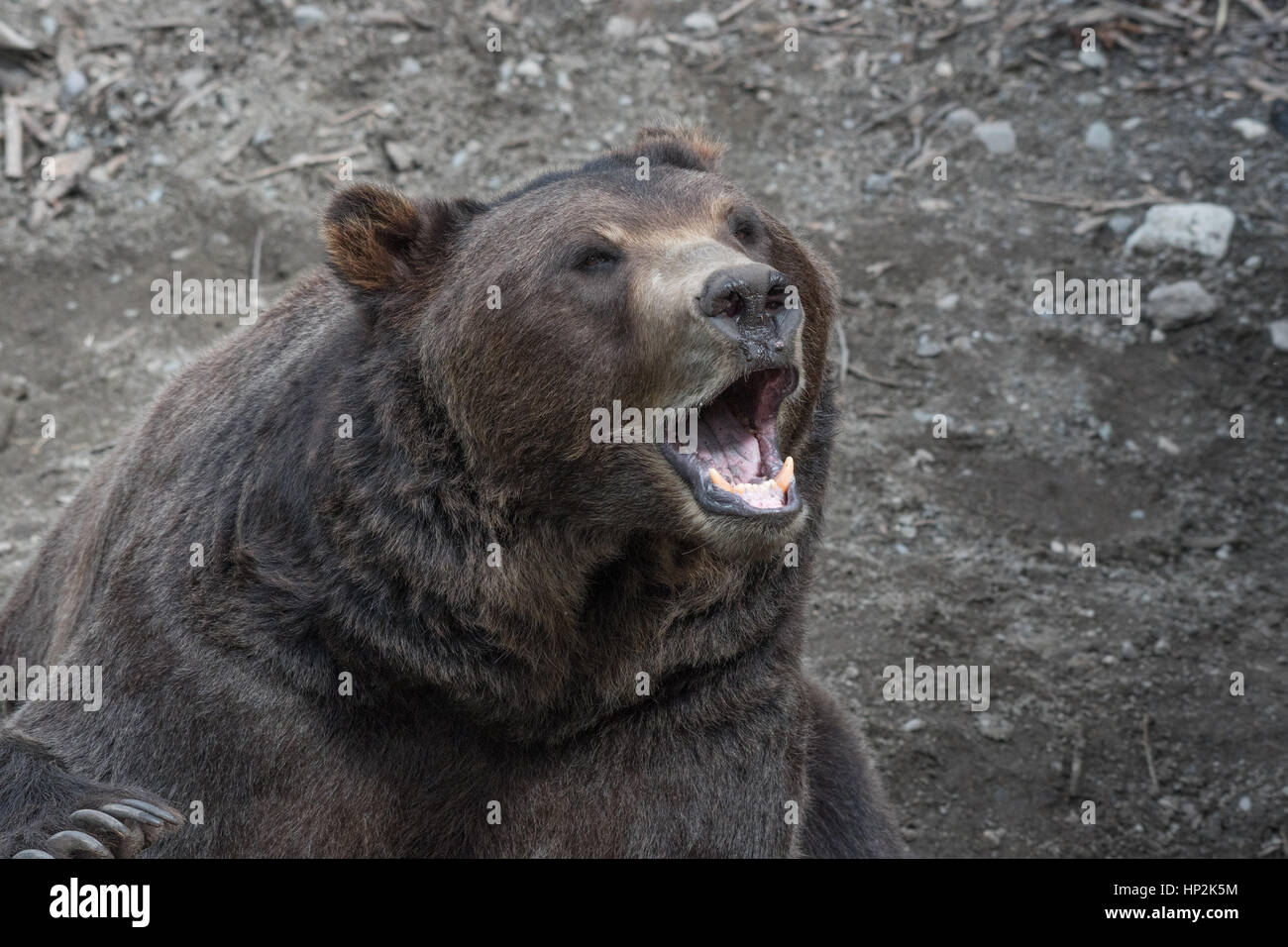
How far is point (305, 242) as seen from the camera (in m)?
9.33

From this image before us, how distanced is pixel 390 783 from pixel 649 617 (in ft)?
3.07

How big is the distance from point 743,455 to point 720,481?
16 cm

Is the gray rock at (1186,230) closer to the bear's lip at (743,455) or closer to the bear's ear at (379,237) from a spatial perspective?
the bear's lip at (743,455)

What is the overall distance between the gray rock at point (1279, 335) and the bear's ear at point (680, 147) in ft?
14.0

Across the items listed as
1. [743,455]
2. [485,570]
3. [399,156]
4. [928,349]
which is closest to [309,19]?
[399,156]

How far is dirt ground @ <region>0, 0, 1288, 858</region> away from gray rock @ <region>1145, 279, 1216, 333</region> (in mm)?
67

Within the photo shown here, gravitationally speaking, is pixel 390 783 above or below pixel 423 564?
below

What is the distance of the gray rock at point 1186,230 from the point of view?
27.8 feet

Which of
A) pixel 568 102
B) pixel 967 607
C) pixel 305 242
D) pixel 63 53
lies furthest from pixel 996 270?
pixel 63 53

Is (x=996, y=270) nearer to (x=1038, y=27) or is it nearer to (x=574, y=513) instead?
(x=1038, y=27)

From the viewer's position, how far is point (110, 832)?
4.09m

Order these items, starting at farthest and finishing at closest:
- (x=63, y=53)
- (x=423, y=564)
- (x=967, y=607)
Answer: (x=63, y=53) → (x=967, y=607) → (x=423, y=564)

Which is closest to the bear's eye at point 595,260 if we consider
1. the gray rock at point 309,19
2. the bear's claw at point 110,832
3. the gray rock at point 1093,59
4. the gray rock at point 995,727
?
the bear's claw at point 110,832

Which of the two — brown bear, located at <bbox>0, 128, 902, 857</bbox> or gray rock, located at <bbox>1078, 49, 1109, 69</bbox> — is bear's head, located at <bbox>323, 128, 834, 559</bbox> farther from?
gray rock, located at <bbox>1078, 49, 1109, 69</bbox>
